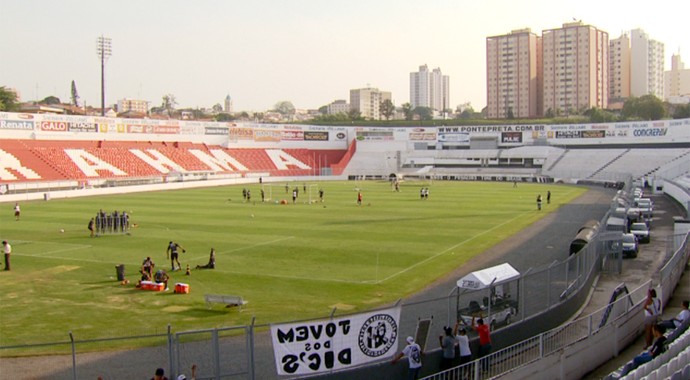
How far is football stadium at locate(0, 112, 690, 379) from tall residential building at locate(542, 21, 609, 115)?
118 meters

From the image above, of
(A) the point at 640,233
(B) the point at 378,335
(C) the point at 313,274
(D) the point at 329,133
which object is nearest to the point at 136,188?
(C) the point at 313,274

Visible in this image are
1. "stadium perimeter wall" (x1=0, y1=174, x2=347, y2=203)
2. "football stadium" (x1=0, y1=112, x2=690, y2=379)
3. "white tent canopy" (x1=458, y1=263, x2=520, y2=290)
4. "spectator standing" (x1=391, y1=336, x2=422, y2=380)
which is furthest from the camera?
"stadium perimeter wall" (x1=0, y1=174, x2=347, y2=203)

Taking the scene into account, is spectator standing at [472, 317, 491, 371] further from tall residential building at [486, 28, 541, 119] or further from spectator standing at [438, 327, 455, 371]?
tall residential building at [486, 28, 541, 119]

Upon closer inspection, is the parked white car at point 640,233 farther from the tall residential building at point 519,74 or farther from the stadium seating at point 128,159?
the tall residential building at point 519,74

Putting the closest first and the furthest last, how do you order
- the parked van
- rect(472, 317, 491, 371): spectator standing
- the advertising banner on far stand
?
the advertising banner on far stand → rect(472, 317, 491, 371): spectator standing → the parked van

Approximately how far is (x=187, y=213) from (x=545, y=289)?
3325cm

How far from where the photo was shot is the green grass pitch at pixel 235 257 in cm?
1930

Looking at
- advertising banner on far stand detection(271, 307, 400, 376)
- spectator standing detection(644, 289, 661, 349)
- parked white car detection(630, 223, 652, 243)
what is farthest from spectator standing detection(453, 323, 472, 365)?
parked white car detection(630, 223, 652, 243)

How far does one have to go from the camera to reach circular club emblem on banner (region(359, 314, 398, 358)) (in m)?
11.7

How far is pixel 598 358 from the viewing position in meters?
14.7

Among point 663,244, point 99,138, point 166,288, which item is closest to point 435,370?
point 166,288

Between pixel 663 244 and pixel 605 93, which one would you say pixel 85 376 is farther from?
pixel 605 93

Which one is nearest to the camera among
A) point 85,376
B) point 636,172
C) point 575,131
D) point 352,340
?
point 352,340

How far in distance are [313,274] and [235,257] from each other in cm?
530
